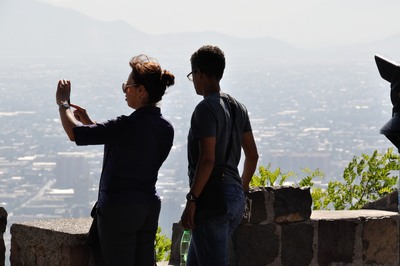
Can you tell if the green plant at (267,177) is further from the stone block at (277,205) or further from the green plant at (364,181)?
the stone block at (277,205)

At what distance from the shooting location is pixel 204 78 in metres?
4.77

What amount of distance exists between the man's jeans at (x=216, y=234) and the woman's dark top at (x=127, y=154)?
360mm

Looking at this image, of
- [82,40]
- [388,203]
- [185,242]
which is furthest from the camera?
[82,40]

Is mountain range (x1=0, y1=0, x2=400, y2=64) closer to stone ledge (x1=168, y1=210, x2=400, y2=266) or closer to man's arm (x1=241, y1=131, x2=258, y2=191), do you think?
stone ledge (x1=168, y1=210, x2=400, y2=266)

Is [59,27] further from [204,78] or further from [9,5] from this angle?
[204,78]

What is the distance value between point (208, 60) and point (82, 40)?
98.4 meters

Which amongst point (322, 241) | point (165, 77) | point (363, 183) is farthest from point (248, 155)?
point (363, 183)

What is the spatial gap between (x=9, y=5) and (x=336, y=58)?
121 ft

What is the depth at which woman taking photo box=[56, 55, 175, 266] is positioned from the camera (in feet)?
14.4

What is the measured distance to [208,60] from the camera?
4746 millimetres

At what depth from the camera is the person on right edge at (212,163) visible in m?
4.66

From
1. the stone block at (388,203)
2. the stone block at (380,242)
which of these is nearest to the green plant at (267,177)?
the stone block at (388,203)

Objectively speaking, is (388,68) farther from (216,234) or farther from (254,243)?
(254,243)

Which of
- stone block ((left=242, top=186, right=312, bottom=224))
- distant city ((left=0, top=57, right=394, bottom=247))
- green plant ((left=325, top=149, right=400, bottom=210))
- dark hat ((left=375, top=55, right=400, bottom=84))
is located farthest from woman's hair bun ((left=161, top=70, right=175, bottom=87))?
distant city ((left=0, top=57, right=394, bottom=247))
